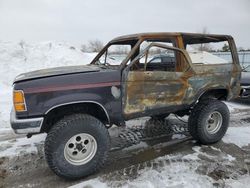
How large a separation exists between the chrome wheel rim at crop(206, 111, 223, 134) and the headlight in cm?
338

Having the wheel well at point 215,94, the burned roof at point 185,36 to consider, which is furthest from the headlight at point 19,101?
the wheel well at point 215,94

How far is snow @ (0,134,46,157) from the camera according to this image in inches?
173

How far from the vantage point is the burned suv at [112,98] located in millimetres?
3270

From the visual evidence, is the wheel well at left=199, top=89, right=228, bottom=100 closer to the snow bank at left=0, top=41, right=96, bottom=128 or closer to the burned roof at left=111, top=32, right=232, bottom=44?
the burned roof at left=111, top=32, right=232, bottom=44

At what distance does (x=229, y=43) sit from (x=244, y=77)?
4006 millimetres

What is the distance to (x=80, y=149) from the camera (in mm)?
3539

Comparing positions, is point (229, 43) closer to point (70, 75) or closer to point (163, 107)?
point (163, 107)

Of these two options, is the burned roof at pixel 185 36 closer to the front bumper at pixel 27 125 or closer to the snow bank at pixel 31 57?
the front bumper at pixel 27 125

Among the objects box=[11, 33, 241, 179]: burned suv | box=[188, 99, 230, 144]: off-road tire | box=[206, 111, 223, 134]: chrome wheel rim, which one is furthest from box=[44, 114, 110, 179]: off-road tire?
box=[206, 111, 223, 134]: chrome wheel rim

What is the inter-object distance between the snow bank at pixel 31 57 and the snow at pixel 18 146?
19.4 feet

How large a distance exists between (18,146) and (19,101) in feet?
6.03

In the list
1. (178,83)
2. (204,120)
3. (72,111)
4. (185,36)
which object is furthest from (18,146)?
(185,36)

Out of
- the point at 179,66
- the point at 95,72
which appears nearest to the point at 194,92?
the point at 179,66

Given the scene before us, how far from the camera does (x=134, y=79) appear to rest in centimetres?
376
